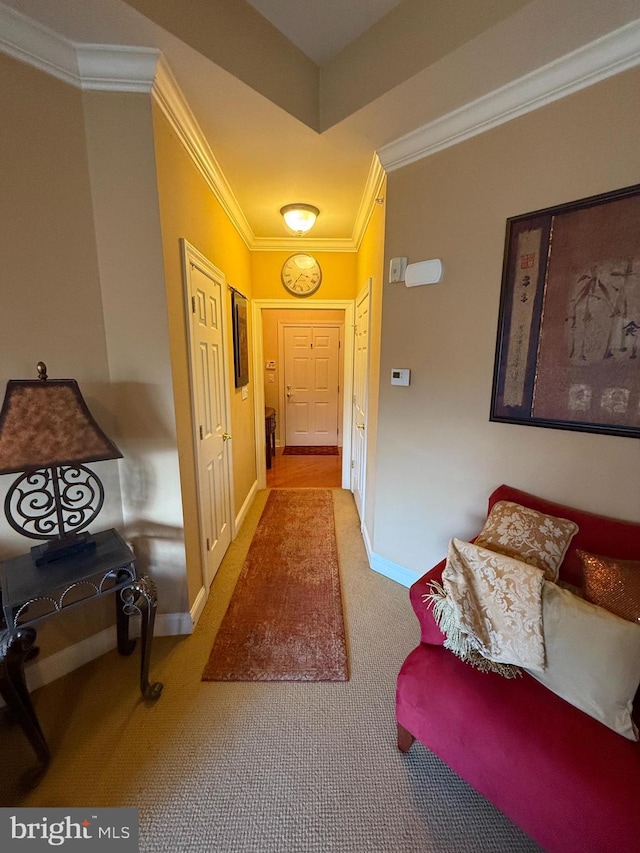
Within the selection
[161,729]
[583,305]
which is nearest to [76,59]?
[583,305]

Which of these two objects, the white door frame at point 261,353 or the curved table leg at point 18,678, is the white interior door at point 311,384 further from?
the curved table leg at point 18,678

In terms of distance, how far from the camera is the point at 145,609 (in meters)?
1.36

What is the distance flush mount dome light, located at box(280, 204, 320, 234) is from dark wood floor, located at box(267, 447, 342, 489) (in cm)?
260

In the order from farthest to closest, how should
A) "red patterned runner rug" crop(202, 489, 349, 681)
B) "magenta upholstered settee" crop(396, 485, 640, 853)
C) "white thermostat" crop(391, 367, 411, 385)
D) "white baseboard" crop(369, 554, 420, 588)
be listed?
"white baseboard" crop(369, 554, 420, 588) → "white thermostat" crop(391, 367, 411, 385) → "red patterned runner rug" crop(202, 489, 349, 681) → "magenta upholstered settee" crop(396, 485, 640, 853)

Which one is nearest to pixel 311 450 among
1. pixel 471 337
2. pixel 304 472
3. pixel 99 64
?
pixel 304 472

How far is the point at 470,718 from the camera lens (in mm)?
985

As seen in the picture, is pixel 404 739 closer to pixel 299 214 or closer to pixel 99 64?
pixel 99 64

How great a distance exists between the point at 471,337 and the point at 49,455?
188 centimetres

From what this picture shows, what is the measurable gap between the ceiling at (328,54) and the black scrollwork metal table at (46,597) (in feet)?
6.24

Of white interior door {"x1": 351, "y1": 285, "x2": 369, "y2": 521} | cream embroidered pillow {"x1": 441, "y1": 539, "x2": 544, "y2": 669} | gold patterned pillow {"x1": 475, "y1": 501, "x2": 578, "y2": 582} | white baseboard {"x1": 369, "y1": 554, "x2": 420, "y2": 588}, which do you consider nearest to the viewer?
cream embroidered pillow {"x1": 441, "y1": 539, "x2": 544, "y2": 669}

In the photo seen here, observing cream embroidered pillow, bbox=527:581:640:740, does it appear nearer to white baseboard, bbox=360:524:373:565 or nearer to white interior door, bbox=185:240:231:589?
white baseboard, bbox=360:524:373:565

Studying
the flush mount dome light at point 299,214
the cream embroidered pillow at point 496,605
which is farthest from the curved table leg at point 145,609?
the flush mount dome light at point 299,214

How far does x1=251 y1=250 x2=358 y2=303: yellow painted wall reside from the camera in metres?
3.33

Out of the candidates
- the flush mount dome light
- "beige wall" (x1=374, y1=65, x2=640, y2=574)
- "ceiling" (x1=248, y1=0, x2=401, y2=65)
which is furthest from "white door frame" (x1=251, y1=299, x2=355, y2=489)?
"ceiling" (x1=248, y1=0, x2=401, y2=65)
